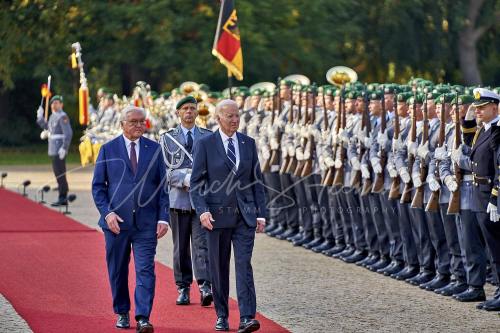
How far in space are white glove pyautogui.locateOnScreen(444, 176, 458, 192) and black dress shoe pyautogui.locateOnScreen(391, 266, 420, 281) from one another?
1647mm

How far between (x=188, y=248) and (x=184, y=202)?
0.42 metres

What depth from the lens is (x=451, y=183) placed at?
43.4 feet

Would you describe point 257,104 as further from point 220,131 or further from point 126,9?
point 126,9

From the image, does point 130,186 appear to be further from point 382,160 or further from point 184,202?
point 382,160

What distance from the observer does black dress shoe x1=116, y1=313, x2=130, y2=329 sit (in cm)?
1132

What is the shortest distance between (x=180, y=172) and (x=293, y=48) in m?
27.4

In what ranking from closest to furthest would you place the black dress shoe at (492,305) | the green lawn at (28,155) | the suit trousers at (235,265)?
the suit trousers at (235,265)
the black dress shoe at (492,305)
the green lawn at (28,155)

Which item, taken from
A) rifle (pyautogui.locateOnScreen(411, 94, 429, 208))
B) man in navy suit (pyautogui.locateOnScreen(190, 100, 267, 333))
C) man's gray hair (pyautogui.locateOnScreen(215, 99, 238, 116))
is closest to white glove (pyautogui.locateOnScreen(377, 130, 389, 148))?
rifle (pyautogui.locateOnScreen(411, 94, 429, 208))

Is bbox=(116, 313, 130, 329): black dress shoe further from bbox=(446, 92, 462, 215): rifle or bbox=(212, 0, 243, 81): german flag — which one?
bbox=(212, 0, 243, 81): german flag

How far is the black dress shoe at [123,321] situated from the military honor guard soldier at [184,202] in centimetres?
161

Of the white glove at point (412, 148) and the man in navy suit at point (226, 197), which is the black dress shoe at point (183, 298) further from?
the white glove at point (412, 148)

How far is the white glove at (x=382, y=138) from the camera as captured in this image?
15086 mm

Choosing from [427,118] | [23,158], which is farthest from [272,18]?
[427,118]

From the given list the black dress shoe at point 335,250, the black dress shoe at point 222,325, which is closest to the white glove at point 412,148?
the black dress shoe at point 335,250
